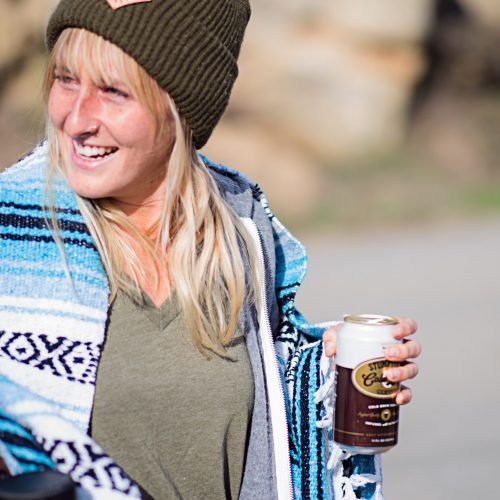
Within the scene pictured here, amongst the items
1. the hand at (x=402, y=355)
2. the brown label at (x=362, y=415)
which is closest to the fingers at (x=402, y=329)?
the hand at (x=402, y=355)

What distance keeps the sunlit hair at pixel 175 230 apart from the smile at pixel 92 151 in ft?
0.32

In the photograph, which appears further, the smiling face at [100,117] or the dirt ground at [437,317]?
the dirt ground at [437,317]

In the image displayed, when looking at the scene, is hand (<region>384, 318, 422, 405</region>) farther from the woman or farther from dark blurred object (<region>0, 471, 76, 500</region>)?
dark blurred object (<region>0, 471, 76, 500</region>)

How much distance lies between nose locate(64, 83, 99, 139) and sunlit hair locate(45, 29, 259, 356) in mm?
40

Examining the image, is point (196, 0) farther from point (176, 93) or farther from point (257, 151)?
point (257, 151)

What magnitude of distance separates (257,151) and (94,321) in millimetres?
10029

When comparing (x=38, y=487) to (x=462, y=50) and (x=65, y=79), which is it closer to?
(x=65, y=79)

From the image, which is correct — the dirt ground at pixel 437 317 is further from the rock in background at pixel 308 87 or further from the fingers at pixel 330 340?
the fingers at pixel 330 340

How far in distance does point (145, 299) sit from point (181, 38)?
697 mm

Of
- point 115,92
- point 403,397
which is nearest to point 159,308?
point 115,92

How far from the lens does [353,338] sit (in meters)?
2.19

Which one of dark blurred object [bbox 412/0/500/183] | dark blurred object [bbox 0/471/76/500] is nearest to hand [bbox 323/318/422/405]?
dark blurred object [bbox 0/471/76/500]

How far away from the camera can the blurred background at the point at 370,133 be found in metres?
9.00

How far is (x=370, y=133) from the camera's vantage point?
12.7 meters
